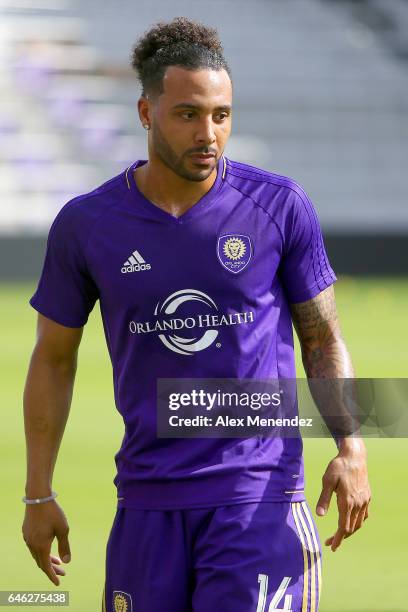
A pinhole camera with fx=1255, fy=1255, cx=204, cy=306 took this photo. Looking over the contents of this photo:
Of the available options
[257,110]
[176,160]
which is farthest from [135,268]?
[257,110]

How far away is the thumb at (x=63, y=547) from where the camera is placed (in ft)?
11.5

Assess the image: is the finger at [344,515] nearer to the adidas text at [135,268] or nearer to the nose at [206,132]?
the adidas text at [135,268]

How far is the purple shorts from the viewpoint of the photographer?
3.16 metres

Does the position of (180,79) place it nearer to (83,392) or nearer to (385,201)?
(83,392)

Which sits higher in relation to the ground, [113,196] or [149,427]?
[113,196]

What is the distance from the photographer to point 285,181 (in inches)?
137

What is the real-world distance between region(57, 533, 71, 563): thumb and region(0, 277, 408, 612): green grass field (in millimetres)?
1836

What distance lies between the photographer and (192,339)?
10.8ft

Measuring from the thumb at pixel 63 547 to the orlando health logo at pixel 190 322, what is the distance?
0.64 meters

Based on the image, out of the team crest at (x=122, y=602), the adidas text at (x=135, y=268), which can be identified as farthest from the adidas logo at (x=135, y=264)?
the team crest at (x=122, y=602)

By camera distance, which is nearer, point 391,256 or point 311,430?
point 311,430

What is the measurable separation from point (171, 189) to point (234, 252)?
28 cm

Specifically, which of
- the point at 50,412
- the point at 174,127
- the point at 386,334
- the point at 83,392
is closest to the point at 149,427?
the point at 50,412

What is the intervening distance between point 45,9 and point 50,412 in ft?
70.8
